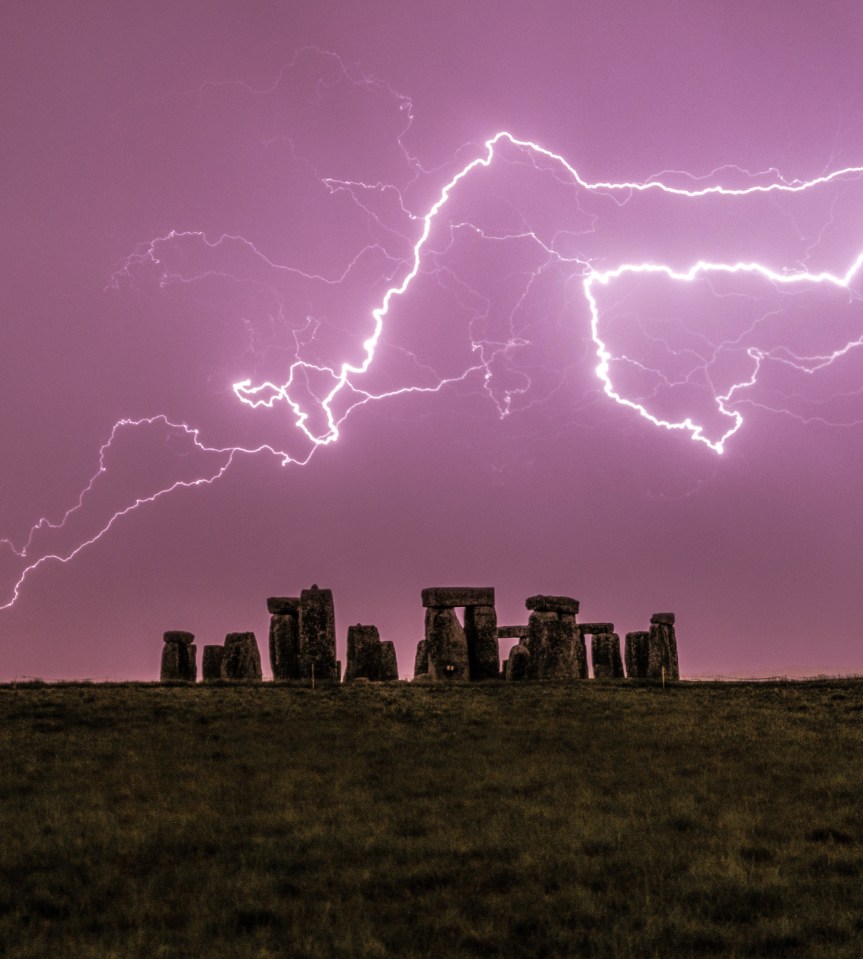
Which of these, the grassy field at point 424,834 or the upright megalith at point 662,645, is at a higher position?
the upright megalith at point 662,645

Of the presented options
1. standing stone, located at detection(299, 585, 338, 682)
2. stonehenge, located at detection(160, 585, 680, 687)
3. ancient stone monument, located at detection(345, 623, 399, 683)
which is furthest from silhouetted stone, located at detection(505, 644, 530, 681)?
standing stone, located at detection(299, 585, 338, 682)

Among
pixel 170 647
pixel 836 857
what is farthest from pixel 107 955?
pixel 170 647

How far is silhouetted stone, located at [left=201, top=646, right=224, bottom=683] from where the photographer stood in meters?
35.1

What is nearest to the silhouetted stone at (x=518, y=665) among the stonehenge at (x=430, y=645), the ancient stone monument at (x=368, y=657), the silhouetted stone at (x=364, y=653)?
the stonehenge at (x=430, y=645)

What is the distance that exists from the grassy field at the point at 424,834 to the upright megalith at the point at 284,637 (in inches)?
417

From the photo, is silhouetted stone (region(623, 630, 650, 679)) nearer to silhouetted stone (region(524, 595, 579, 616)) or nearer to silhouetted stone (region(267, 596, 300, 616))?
silhouetted stone (region(524, 595, 579, 616))

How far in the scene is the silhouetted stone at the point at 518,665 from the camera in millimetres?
31138

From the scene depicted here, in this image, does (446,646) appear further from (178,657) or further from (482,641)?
(178,657)

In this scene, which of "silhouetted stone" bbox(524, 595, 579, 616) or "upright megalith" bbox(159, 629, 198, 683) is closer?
"silhouetted stone" bbox(524, 595, 579, 616)

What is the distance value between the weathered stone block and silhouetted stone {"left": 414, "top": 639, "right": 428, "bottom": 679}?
3552 mm

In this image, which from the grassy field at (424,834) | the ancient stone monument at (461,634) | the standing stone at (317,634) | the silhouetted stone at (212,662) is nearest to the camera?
the grassy field at (424,834)

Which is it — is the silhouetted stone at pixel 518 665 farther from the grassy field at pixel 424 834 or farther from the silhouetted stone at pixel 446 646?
the grassy field at pixel 424 834

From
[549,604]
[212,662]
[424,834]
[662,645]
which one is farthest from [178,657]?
[424,834]

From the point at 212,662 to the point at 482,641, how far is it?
9.86m
